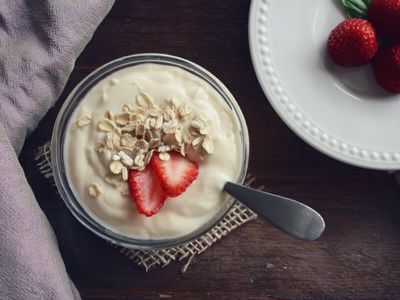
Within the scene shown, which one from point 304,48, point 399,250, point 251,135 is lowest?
point 399,250

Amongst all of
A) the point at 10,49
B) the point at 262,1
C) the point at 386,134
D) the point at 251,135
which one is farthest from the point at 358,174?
the point at 10,49

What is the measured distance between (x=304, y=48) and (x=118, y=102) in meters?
0.31

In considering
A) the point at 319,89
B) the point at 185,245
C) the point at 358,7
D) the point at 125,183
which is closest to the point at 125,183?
the point at 125,183

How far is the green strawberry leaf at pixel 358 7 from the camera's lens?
108 cm

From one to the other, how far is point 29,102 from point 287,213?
0.40 metres

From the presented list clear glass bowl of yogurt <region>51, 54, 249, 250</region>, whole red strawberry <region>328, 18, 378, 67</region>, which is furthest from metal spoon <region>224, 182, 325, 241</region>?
whole red strawberry <region>328, 18, 378, 67</region>

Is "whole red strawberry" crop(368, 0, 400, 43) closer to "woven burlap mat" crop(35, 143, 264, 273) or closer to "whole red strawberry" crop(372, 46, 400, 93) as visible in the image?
"whole red strawberry" crop(372, 46, 400, 93)

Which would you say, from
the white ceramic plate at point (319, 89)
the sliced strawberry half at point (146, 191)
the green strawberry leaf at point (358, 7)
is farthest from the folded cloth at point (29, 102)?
the green strawberry leaf at point (358, 7)

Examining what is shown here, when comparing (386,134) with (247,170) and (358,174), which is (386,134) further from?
(247,170)

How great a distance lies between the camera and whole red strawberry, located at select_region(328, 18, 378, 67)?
3.41 ft

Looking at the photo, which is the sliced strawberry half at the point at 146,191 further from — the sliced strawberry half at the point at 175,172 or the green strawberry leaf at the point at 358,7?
the green strawberry leaf at the point at 358,7

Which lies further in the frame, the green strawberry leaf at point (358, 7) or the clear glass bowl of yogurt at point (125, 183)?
the green strawberry leaf at point (358, 7)

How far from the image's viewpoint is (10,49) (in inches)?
39.1

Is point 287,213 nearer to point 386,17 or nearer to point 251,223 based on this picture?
point 251,223
